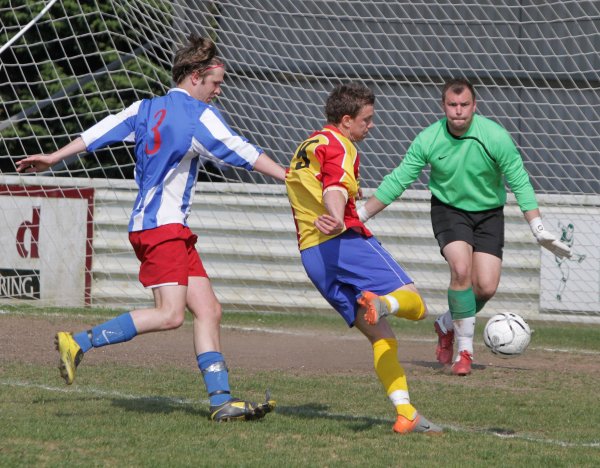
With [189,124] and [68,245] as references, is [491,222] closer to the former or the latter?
[189,124]

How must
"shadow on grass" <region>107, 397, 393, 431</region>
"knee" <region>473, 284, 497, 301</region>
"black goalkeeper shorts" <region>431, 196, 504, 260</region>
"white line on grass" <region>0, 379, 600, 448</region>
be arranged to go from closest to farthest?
"white line on grass" <region>0, 379, 600, 448</region> → "shadow on grass" <region>107, 397, 393, 431</region> → "black goalkeeper shorts" <region>431, 196, 504, 260</region> → "knee" <region>473, 284, 497, 301</region>

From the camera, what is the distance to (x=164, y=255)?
5672mm

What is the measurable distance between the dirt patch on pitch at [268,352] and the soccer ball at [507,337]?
65 centimetres

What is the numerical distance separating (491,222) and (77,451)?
3726 millimetres

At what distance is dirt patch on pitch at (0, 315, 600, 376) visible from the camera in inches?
309

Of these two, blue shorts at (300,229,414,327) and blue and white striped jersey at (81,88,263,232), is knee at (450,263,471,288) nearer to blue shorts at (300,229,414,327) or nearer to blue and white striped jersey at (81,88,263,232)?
blue shorts at (300,229,414,327)

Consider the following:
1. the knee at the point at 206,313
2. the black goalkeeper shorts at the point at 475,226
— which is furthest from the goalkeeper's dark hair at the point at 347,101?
the black goalkeeper shorts at the point at 475,226

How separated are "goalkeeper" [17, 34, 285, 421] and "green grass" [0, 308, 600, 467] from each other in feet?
1.02

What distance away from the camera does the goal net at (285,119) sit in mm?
11078

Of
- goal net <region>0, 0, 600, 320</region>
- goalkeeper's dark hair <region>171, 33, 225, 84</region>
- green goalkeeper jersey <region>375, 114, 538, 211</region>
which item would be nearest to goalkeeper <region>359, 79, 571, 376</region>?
green goalkeeper jersey <region>375, 114, 538, 211</region>

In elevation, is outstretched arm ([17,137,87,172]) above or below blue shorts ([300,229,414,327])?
above

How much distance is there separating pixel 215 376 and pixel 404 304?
1.04 metres

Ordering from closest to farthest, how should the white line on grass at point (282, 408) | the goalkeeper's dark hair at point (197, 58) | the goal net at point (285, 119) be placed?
the white line on grass at point (282, 408)
the goalkeeper's dark hair at point (197, 58)
the goal net at point (285, 119)

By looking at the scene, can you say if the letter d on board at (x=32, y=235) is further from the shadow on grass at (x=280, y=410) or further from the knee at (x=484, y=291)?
the shadow on grass at (x=280, y=410)
